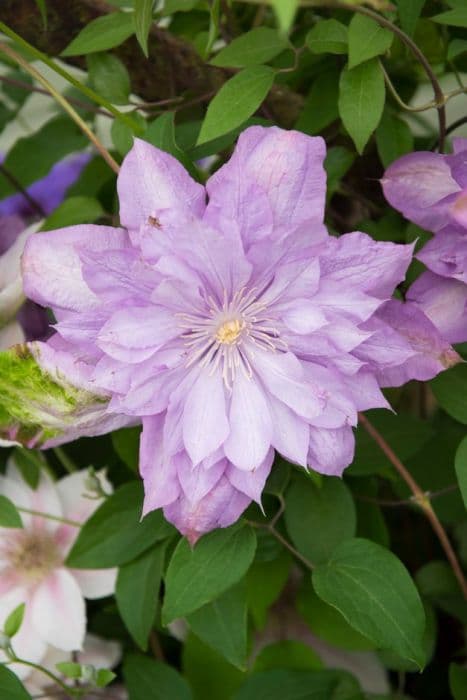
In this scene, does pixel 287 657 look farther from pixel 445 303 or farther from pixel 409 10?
pixel 409 10

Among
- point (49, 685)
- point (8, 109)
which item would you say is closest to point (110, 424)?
point (49, 685)

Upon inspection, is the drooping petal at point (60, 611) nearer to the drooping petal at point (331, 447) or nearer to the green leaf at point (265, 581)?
the green leaf at point (265, 581)

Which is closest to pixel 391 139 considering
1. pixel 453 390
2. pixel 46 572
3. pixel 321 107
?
pixel 321 107

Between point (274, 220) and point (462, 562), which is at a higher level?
point (274, 220)

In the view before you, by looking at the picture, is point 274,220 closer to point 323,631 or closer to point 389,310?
point 389,310

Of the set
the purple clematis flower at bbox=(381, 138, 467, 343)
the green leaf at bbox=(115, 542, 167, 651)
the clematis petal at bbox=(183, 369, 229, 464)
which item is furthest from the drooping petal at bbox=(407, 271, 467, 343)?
the green leaf at bbox=(115, 542, 167, 651)

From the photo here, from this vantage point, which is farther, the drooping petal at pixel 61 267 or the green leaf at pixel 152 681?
the green leaf at pixel 152 681

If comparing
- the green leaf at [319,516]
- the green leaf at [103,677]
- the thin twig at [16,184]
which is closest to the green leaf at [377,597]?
the green leaf at [319,516]

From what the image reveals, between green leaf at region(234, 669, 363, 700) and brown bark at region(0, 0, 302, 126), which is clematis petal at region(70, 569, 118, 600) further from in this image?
brown bark at region(0, 0, 302, 126)
